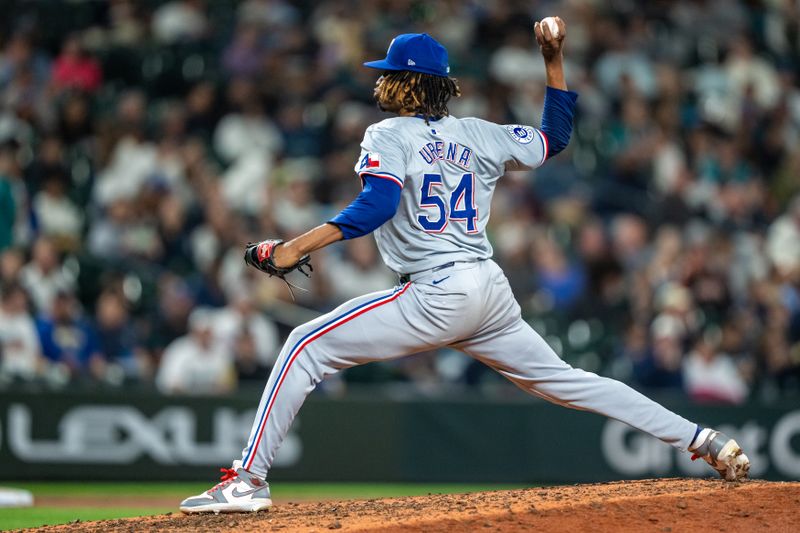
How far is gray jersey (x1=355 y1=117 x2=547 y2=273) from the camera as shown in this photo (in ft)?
16.5

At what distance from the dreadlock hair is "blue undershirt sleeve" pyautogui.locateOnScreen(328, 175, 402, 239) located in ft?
1.49

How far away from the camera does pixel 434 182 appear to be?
16.6ft

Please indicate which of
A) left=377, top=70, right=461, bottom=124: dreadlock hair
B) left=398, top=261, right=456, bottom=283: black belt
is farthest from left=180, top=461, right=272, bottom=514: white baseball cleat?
left=377, top=70, right=461, bottom=124: dreadlock hair

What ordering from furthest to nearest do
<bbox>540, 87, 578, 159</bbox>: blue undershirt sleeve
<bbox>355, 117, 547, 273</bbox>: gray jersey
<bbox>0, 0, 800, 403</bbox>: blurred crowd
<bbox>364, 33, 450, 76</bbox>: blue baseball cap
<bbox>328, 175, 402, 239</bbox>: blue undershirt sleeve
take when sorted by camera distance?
<bbox>0, 0, 800, 403</bbox>: blurred crowd
<bbox>540, 87, 578, 159</bbox>: blue undershirt sleeve
<bbox>364, 33, 450, 76</bbox>: blue baseball cap
<bbox>355, 117, 547, 273</bbox>: gray jersey
<bbox>328, 175, 402, 239</bbox>: blue undershirt sleeve

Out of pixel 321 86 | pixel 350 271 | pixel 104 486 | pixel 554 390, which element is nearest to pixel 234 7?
pixel 321 86

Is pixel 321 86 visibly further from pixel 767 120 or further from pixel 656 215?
pixel 767 120

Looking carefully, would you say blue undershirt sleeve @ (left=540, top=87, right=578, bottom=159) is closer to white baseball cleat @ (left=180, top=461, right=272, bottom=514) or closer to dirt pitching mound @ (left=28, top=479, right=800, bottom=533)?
dirt pitching mound @ (left=28, top=479, right=800, bottom=533)

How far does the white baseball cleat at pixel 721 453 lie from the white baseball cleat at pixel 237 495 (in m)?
1.92

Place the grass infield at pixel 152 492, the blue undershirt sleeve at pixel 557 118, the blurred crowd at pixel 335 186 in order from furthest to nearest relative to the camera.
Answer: the blurred crowd at pixel 335 186 → the grass infield at pixel 152 492 → the blue undershirt sleeve at pixel 557 118

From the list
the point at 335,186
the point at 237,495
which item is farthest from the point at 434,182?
the point at 335,186

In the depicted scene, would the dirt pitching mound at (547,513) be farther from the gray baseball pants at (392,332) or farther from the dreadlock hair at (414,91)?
the dreadlock hair at (414,91)

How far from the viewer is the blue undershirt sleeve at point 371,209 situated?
4.84 m

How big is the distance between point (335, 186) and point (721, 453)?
6.81 metres

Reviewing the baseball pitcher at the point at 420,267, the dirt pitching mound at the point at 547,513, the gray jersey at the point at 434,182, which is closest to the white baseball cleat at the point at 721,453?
the dirt pitching mound at the point at 547,513
